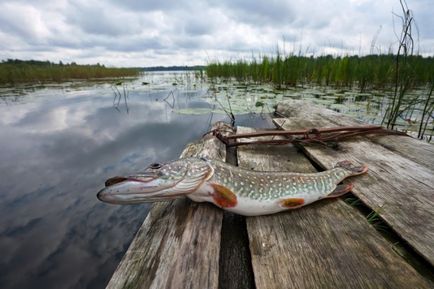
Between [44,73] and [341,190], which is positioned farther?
[44,73]

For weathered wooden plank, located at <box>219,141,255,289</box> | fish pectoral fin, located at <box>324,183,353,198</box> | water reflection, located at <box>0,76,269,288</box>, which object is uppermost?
fish pectoral fin, located at <box>324,183,353,198</box>

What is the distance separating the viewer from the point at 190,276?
3.59 feet

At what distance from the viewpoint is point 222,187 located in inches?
63.6

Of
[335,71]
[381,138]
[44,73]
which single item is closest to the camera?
[381,138]

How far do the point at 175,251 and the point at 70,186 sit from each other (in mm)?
2569

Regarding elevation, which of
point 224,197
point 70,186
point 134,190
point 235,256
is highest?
point 134,190

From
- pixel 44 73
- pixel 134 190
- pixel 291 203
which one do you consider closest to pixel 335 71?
pixel 291 203

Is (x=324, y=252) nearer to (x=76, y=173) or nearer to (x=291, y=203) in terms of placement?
(x=291, y=203)

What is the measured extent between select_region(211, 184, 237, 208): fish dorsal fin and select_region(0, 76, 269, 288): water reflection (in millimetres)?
1192

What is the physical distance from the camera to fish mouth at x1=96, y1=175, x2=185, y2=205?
4.61ft

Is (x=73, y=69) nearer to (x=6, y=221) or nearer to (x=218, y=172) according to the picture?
(x=6, y=221)

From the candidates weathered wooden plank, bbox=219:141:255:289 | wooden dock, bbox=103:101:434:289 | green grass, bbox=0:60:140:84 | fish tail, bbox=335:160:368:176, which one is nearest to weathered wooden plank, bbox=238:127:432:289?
wooden dock, bbox=103:101:434:289

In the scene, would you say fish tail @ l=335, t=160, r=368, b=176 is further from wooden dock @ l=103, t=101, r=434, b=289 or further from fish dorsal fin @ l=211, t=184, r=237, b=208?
fish dorsal fin @ l=211, t=184, r=237, b=208

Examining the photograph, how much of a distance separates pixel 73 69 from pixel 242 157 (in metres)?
24.4
